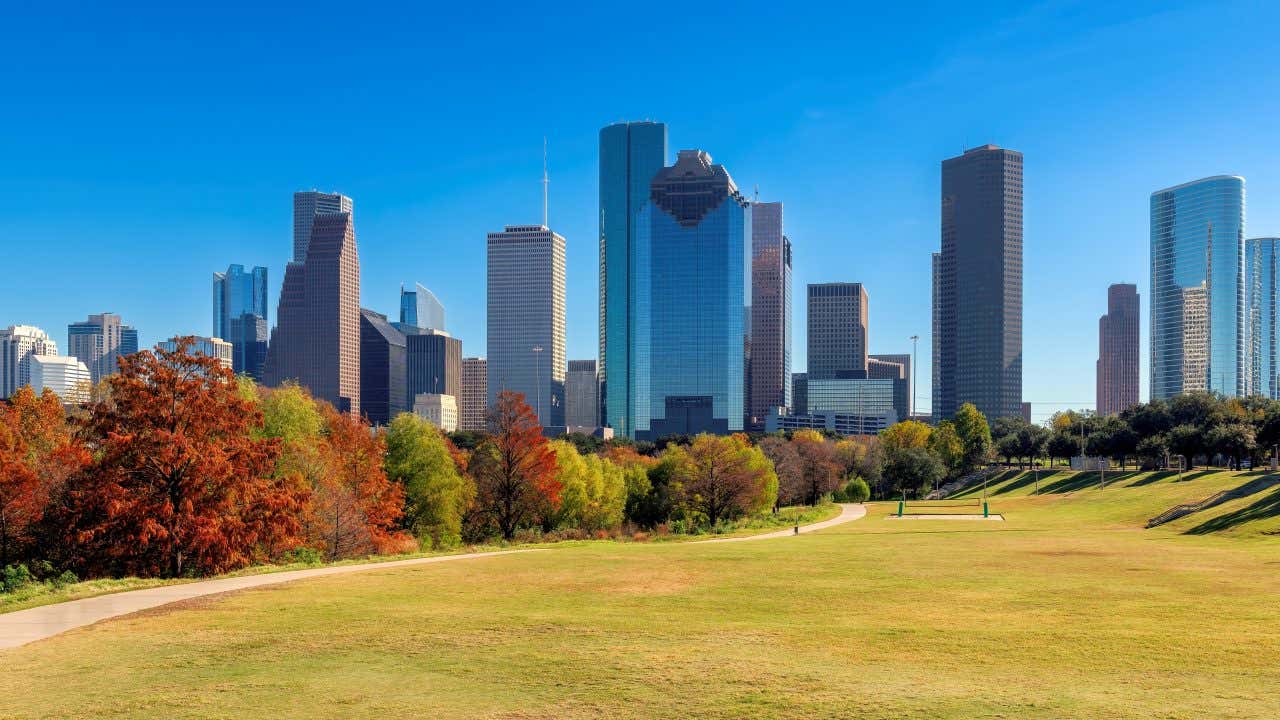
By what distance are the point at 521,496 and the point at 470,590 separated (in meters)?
33.8

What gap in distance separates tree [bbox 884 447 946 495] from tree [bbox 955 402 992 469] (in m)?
23.6

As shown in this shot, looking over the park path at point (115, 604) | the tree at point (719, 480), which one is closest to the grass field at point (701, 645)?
the park path at point (115, 604)

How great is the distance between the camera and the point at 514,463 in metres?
58.5

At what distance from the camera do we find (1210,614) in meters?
20.5

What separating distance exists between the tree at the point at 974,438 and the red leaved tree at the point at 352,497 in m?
104

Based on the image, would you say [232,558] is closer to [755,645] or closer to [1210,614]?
[755,645]

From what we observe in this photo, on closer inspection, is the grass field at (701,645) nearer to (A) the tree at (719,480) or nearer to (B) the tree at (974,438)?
(A) the tree at (719,480)

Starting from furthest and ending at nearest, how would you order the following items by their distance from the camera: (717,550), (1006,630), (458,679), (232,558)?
(717,550)
(232,558)
(1006,630)
(458,679)

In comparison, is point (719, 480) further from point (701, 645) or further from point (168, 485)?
point (701, 645)

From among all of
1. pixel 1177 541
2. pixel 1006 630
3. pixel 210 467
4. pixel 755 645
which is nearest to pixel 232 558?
pixel 210 467

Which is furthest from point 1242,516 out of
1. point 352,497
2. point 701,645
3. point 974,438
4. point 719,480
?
point 974,438

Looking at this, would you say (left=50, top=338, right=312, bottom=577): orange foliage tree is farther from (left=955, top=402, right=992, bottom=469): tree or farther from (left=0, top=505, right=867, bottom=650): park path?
(left=955, top=402, right=992, bottom=469): tree

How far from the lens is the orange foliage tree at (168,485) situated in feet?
102

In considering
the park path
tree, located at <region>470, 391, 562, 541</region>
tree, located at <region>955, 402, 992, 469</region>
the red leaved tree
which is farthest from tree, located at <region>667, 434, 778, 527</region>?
tree, located at <region>955, 402, 992, 469</region>
